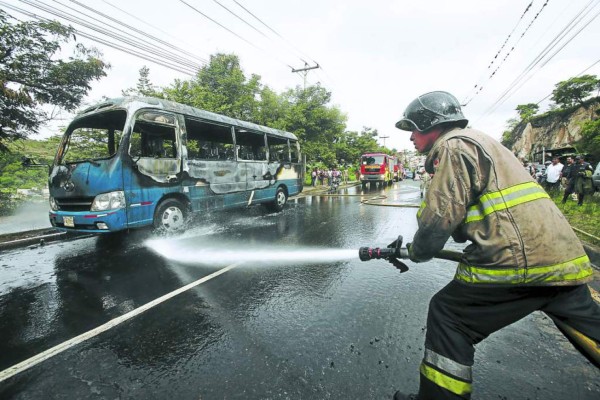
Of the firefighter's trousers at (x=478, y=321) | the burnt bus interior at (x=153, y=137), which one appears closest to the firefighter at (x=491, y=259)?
the firefighter's trousers at (x=478, y=321)

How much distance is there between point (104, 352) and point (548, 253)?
301 cm

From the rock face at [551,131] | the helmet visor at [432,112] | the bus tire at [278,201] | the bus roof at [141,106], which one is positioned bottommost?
the bus tire at [278,201]

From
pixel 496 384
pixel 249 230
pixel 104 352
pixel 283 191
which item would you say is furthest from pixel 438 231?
pixel 283 191

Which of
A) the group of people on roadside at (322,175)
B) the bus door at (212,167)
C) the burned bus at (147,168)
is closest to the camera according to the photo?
the burned bus at (147,168)

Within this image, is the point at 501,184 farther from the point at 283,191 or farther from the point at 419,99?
the point at 283,191

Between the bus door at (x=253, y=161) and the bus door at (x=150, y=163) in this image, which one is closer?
the bus door at (x=150, y=163)

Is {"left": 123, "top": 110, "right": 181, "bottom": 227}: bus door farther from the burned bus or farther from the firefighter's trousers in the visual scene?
the firefighter's trousers

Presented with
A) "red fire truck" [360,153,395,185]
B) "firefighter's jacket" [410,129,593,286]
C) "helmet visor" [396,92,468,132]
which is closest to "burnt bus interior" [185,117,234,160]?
"helmet visor" [396,92,468,132]

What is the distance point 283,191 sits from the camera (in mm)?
10812

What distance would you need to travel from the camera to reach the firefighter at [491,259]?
1.32 m

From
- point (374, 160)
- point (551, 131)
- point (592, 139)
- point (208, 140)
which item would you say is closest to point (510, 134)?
point (551, 131)

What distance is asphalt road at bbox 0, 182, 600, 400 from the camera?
1.93m

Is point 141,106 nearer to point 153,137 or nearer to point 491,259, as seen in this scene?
point 153,137

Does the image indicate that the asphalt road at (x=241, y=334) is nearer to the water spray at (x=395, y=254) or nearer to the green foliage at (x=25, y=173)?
the water spray at (x=395, y=254)
